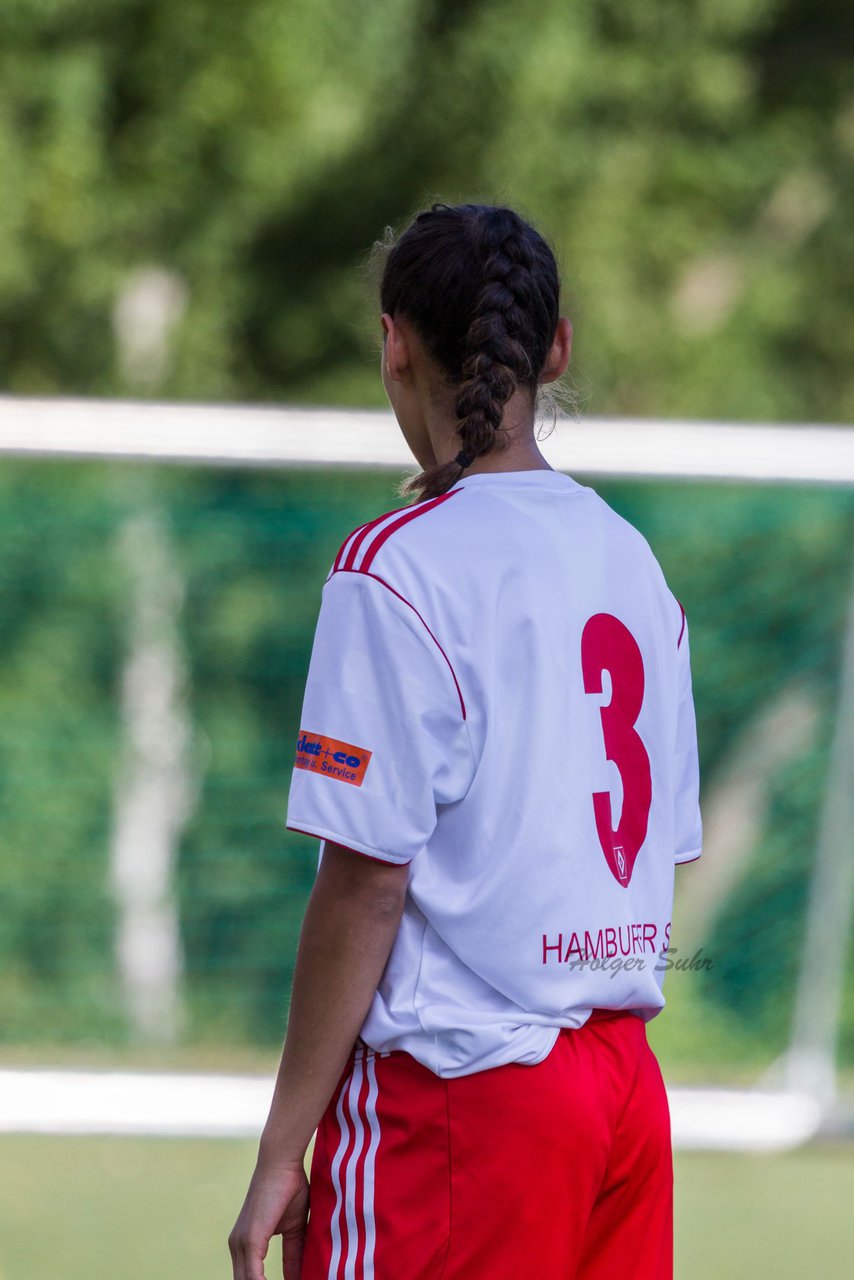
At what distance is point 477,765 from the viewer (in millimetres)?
1544

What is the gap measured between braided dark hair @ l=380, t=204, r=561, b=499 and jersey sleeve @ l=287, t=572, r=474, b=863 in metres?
0.20

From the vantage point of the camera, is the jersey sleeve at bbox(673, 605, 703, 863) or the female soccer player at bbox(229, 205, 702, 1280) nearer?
the female soccer player at bbox(229, 205, 702, 1280)

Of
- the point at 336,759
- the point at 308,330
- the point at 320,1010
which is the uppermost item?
the point at 308,330

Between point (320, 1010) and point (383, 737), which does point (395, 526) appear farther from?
point (320, 1010)

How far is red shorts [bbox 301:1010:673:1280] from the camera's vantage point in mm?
1530

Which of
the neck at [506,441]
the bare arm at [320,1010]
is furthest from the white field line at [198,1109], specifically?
the neck at [506,441]

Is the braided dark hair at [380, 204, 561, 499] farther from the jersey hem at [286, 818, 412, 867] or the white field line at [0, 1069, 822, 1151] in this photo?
the white field line at [0, 1069, 822, 1151]

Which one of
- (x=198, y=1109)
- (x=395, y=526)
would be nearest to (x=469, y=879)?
(x=395, y=526)

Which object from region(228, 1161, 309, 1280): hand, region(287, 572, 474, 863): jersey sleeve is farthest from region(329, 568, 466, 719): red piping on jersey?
region(228, 1161, 309, 1280): hand

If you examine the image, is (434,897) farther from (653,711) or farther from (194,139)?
(194,139)

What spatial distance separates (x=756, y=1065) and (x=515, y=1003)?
3.27m

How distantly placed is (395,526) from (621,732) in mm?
346

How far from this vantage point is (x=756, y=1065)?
4566 millimetres

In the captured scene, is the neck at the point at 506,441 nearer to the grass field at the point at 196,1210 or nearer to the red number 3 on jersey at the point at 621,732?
the red number 3 on jersey at the point at 621,732
